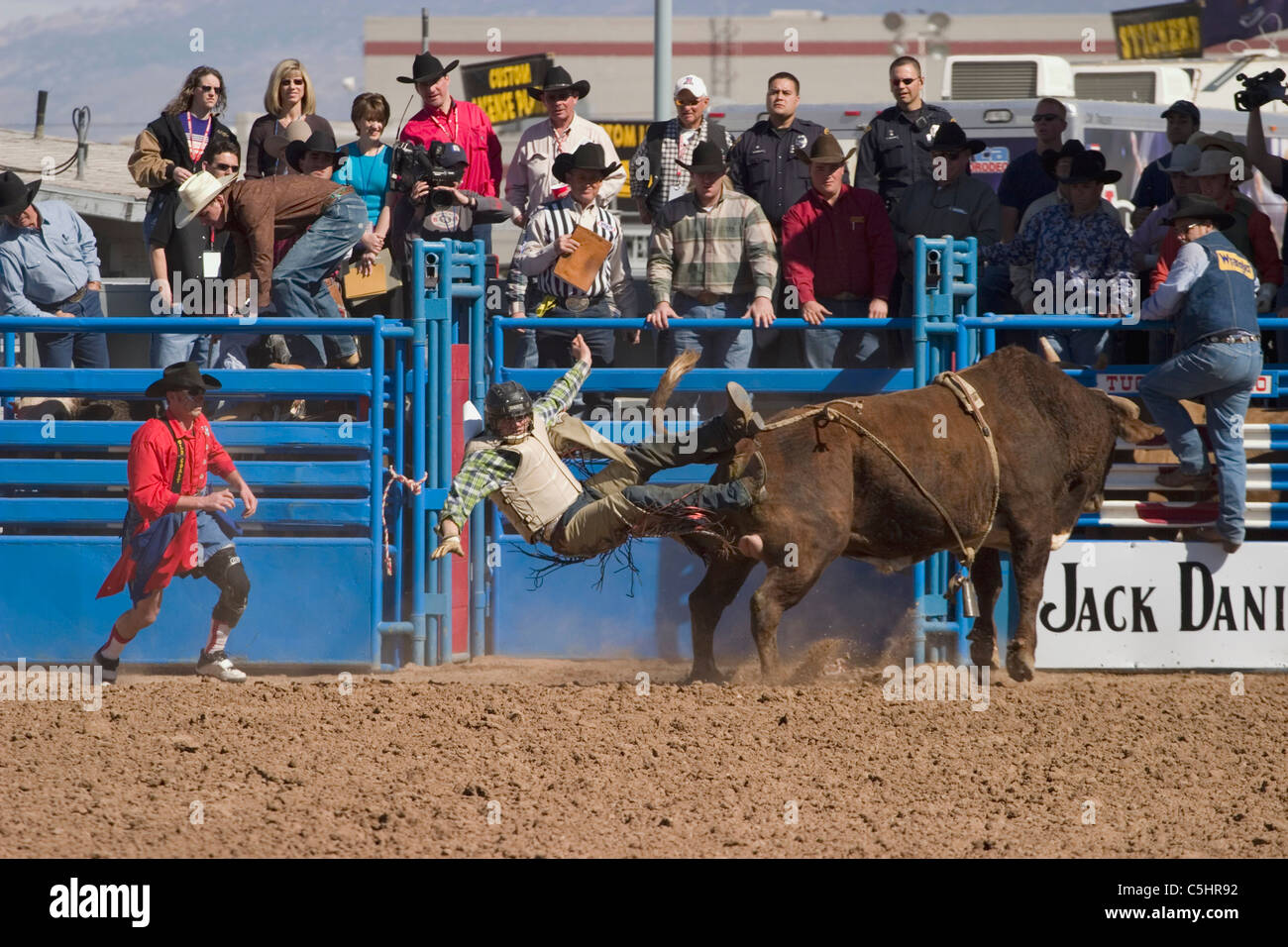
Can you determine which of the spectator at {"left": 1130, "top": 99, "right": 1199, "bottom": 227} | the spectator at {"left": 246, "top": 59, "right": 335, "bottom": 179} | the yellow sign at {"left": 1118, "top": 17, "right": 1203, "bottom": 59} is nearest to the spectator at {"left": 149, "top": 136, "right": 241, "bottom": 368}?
the spectator at {"left": 246, "top": 59, "right": 335, "bottom": 179}

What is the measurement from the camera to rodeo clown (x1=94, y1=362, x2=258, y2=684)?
8289 millimetres

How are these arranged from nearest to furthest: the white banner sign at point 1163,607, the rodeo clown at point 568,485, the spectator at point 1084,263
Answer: the rodeo clown at point 568,485, the white banner sign at point 1163,607, the spectator at point 1084,263

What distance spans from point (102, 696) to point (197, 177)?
10.3ft

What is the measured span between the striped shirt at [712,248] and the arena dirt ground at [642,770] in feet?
7.56

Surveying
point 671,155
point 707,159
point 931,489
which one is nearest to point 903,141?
point 671,155

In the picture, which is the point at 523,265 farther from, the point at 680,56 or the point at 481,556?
the point at 680,56

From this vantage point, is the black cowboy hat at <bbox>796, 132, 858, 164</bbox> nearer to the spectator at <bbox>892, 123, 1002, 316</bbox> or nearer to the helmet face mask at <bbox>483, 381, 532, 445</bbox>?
the spectator at <bbox>892, 123, 1002, 316</bbox>

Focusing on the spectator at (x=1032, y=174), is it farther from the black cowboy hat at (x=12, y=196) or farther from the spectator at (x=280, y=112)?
the black cowboy hat at (x=12, y=196)

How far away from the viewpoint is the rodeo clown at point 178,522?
8.29 meters

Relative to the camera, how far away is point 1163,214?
9.72m

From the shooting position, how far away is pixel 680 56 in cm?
3847

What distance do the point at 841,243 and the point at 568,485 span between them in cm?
246

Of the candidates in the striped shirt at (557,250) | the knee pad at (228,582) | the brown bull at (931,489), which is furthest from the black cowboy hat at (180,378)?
the brown bull at (931,489)

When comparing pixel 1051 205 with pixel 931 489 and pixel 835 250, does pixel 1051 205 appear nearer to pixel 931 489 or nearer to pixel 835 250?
pixel 835 250
